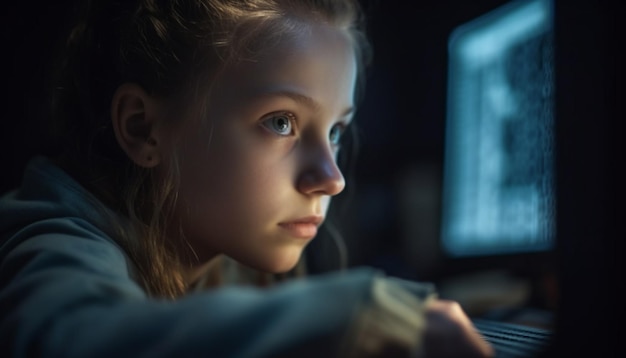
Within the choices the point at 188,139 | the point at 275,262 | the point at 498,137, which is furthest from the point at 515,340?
the point at 498,137

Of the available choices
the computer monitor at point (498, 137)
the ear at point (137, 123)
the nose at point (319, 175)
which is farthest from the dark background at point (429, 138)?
the ear at point (137, 123)

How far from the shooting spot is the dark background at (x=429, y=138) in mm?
376

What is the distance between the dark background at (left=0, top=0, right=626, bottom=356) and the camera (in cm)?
38

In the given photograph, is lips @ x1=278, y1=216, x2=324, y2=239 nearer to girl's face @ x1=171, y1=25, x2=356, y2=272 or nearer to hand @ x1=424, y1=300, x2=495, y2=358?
girl's face @ x1=171, y1=25, x2=356, y2=272

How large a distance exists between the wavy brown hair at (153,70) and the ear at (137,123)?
0.01 meters

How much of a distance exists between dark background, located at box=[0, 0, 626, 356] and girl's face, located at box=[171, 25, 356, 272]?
0.26 meters

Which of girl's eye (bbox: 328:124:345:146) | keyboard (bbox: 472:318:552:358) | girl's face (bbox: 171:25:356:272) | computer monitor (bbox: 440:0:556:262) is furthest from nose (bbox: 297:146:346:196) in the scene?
computer monitor (bbox: 440:0:556:262)

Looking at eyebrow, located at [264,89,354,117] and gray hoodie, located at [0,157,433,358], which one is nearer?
gray hoodie, located at [0,157,433,358]

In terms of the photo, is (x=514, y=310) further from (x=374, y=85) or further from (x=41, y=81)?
(x=41, y=81)

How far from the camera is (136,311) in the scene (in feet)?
1.06

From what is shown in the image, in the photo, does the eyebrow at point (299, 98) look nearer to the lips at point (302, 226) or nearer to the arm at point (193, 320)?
the lips at point (302, 226)

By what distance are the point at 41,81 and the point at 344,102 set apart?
65 cm

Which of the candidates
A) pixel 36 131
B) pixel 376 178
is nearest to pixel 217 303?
pixel 36 131

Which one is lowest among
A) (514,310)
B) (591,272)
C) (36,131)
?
(514,310)
